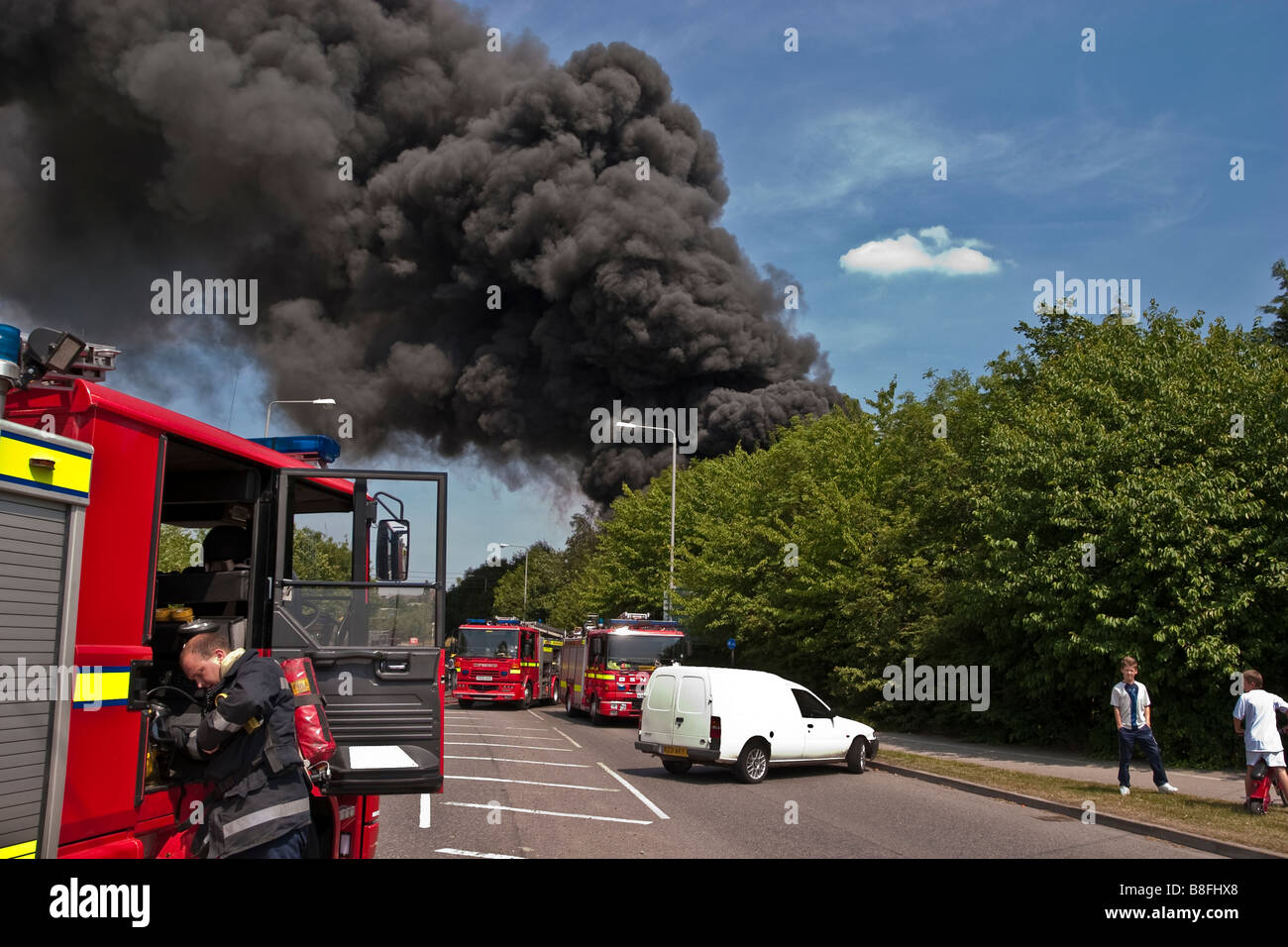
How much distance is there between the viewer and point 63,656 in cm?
358

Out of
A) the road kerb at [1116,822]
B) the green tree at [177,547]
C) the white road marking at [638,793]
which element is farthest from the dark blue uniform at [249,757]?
the road kerb at [1116,822]

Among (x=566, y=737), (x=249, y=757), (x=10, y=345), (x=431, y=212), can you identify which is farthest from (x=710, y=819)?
(x=431, y=212)

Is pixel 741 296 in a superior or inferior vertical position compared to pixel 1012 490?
superior

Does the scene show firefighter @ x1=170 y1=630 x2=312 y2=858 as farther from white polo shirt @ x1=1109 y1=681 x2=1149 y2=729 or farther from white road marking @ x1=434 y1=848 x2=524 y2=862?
white polo shirt @ x1=1109 y1=681 x2=1149 y2=729

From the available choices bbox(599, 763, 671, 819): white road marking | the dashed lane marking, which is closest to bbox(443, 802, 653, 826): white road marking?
bbox(599, 763, 671, 819): white road marking

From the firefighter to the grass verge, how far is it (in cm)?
735

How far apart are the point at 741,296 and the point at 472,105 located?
17047 mm

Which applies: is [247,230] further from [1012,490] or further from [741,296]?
[1012,490]

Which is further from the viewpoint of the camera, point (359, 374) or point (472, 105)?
point (472, 105)

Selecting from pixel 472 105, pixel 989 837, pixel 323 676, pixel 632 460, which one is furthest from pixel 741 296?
pixel 323 676

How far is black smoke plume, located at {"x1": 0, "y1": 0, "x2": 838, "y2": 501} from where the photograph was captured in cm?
4138

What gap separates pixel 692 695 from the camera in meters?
13.0

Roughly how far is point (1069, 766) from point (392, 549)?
39.0ft

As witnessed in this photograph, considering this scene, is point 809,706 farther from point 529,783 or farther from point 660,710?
point 529,783
